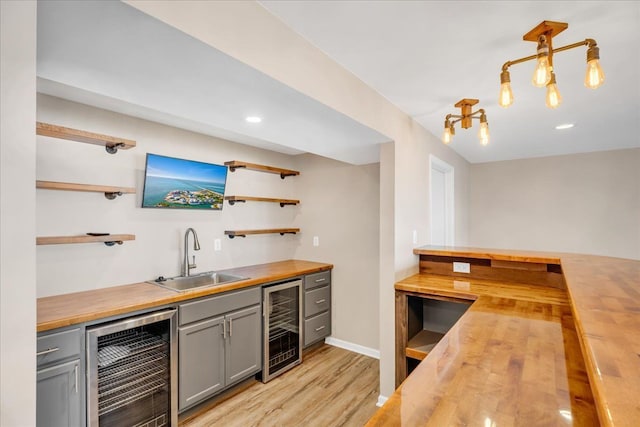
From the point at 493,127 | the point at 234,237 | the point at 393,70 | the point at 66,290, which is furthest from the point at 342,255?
the point at 66,290

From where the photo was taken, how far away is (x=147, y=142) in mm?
2654

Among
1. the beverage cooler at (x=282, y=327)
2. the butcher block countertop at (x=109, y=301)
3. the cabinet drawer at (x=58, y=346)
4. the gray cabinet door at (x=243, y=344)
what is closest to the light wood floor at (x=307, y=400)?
the beverage cooler at (x=282, y=327)

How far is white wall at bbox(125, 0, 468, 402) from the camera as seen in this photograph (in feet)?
3.72

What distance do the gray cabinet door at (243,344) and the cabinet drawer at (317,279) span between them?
2.39 feet

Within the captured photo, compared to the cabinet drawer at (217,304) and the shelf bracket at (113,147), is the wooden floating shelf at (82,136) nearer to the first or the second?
the shelf bracket at (113,147)

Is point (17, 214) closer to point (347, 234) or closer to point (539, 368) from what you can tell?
point (539, 368)

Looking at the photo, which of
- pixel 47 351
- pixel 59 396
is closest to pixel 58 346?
pixel 47 351

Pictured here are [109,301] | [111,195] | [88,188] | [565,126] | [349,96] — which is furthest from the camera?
[565,126]

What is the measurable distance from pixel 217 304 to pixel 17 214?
73.8 inches

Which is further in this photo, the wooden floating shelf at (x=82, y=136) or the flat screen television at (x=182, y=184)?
the flat screen television at (x=182, y=184)

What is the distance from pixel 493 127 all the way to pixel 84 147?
11.5ft

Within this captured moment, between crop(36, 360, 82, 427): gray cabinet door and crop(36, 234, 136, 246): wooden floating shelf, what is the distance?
2.50ft

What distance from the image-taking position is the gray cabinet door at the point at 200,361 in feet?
7.41

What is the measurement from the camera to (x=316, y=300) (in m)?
3.57
